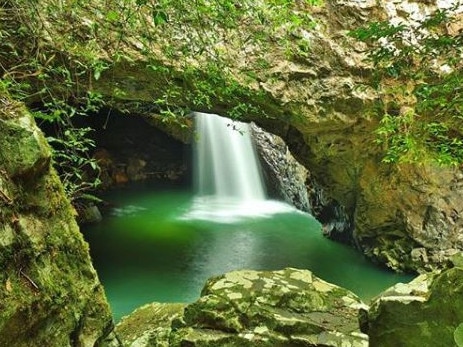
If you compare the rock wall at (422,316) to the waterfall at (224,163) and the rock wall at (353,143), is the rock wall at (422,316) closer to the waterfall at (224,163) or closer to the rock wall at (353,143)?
the rock wall at (353,143)

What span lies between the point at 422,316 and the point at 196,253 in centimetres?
751

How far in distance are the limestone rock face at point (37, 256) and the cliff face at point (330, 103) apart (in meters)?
2.55

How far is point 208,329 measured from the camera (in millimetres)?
4742

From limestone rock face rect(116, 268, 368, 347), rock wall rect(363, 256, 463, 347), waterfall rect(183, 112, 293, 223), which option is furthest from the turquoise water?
rock wall rect(363, 256, 463, 347)

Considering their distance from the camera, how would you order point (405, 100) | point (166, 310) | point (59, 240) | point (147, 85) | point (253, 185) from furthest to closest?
point (253, 185)
point (405, 100)
point (147, 85)
point (166, 310)
point (59, 240)

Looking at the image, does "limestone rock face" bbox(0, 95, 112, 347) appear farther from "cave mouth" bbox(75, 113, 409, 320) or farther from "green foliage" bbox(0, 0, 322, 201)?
"cave mouth" bbox(75, 113, 409, 320)

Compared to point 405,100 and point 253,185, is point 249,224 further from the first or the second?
point 405,100

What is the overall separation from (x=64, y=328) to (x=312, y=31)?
249 inches

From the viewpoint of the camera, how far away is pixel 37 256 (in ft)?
8.11

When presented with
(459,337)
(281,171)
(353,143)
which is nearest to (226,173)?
(281,171)

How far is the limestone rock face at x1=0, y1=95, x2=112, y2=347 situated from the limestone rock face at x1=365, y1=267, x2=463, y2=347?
2.50 m

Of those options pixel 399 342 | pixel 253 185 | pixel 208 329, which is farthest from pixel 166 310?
pixel 253 185

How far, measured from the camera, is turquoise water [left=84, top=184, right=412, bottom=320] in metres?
8.66

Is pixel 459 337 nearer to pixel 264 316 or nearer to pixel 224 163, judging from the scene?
pixel 264 316
